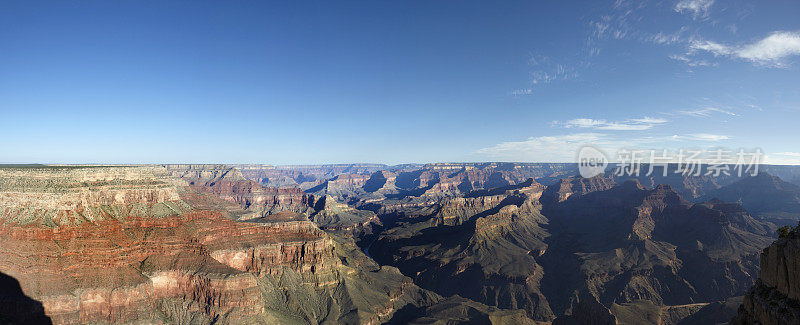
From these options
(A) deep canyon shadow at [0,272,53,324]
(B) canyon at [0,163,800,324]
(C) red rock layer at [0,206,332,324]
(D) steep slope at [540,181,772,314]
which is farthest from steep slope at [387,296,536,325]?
(A) deep canyon shadow at [0,272,53,324]

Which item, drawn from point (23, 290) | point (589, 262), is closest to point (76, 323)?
point (23, 290)

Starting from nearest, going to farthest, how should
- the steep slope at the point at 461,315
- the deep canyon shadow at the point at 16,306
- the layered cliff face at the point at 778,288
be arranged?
the layered cliff face at the point at 778,288 → the deep canyon shadow at the point at 16,306 → the steep slope at the point at 461,315

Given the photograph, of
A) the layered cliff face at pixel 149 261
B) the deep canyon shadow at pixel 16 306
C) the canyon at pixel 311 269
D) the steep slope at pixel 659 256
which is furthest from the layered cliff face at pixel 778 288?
the deep canyon shadow at pixel 16 306

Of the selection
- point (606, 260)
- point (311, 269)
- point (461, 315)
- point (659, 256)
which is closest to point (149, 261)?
point (311, 269)

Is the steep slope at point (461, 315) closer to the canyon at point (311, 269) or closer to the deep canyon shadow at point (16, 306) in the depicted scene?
the canyon at point (311, 269)

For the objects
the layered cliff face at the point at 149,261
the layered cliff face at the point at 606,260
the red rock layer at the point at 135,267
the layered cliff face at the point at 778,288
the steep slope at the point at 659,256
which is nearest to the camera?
the layered cliff face at the point at 778,288

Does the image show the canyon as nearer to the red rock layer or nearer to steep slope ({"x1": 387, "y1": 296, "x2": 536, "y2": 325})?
the red rock layer

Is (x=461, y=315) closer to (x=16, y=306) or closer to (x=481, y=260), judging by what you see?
(x=481, y=260)
